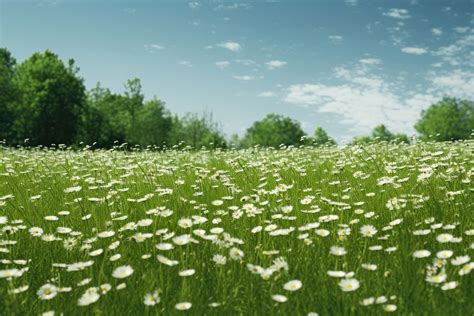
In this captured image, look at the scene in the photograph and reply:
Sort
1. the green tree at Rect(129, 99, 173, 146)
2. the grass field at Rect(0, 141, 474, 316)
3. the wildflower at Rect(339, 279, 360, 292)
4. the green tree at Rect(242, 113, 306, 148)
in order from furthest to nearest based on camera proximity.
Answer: the green tree at Rect(242, 113, 306, 148)
the green tree at Rect(129, 99, 173, 146)
the grass field at Rect(0, 141, 474, 316)
the wildflower at Rect(339, 279, 360, 292)

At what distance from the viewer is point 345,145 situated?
9.62 m

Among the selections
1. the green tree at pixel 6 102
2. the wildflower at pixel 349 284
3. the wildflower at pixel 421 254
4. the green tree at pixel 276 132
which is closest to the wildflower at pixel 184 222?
the wildflower at pixel 349 284

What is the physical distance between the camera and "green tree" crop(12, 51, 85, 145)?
146 feet

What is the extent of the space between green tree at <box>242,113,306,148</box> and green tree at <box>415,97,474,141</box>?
20720 mm

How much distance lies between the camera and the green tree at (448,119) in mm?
66500

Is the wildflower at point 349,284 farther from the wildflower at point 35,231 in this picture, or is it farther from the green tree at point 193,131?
the green tree at point 193,131

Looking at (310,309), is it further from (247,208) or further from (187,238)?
(247,208)

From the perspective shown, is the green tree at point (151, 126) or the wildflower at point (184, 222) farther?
the green tree at point (151, 126)

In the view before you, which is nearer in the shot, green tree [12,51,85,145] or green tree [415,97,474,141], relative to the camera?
green tree [12,51,85,145]

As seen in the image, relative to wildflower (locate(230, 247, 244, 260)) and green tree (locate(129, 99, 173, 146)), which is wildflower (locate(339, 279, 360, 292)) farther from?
green tree (locate(129, 99, 173, 146))

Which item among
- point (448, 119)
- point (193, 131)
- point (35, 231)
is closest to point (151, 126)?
point (193, 131)

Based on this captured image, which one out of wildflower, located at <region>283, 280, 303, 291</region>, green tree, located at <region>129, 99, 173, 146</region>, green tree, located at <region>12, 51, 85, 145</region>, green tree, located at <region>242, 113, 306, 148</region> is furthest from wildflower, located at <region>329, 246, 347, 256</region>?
green tree, located at <region>242, 113, 306, 148</region>

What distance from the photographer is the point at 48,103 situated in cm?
4509

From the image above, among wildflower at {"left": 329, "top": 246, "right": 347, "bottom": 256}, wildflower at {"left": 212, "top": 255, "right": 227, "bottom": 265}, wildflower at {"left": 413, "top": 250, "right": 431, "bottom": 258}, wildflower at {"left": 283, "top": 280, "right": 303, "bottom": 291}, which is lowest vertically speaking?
wildflower at {"left": 283, "top": 280, "right": 303, "bottom": 291}
